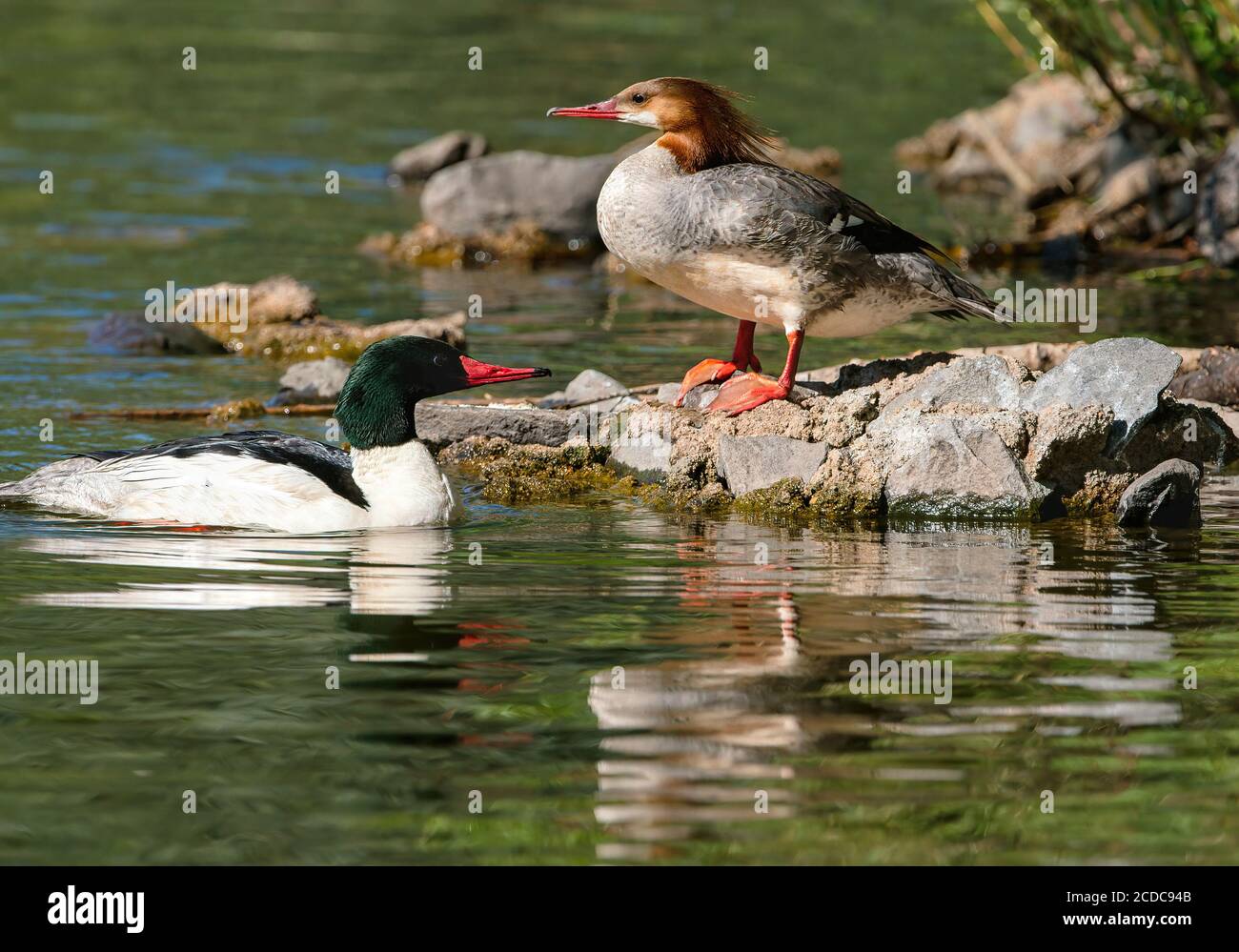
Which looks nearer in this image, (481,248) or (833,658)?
(833,658)

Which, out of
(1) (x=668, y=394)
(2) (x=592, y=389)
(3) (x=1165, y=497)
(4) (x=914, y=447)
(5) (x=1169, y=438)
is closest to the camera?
(3) (x=1165, y=497)

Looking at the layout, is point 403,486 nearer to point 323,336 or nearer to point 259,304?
point 323,336

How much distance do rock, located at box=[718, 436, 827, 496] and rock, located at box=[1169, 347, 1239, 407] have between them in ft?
10.3

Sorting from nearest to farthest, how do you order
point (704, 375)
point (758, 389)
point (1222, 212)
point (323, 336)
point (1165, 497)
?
point (1165, 497), point (758, 389), point (704, 375), point (323, 336), point (1222, 212)

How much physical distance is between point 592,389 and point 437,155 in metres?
11.2

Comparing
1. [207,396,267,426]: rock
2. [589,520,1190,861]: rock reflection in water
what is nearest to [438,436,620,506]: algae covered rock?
[589,520,1190,861]: rock reflection in water

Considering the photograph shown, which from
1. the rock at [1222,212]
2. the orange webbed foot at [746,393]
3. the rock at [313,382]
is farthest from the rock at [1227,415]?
the rock at [1222,212]

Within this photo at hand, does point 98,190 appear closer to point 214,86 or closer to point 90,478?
point 214,86

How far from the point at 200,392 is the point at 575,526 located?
14.3ft

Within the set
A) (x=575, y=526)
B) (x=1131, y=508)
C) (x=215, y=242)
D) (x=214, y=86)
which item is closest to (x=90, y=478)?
(x=575, y=526)

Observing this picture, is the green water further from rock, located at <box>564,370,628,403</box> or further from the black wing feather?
rock, located at <box>564,370,628,403</box>

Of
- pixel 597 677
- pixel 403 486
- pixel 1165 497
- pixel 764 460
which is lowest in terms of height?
pixel 597 677

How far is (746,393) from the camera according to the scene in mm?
10039

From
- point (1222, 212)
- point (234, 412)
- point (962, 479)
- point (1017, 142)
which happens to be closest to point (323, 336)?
point (234, 412)
